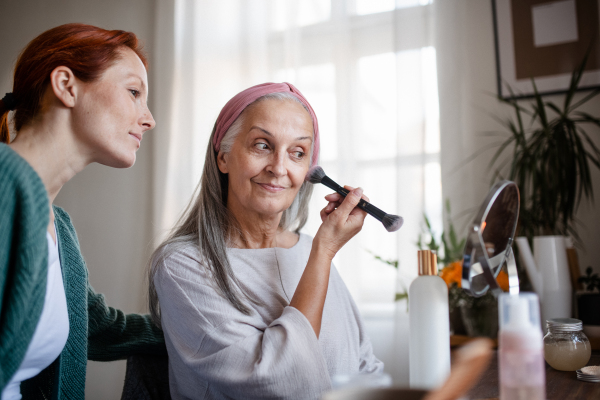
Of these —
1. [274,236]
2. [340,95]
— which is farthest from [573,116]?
[274,236]

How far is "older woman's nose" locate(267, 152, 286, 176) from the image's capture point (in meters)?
1.05

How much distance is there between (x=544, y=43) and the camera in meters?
1.92

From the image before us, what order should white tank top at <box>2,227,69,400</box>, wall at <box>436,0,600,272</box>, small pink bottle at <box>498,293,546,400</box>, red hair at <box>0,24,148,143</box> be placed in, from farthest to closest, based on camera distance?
wall at <box>436,0,600,272</box>
red hair at <box>0,24,148,143</box>
white tank top at <box>2,227,69,400</box>
small pink bottle at <box>498,293,546,400</box>

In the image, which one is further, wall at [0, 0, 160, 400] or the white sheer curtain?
wall at [0, 0, 160, 400]

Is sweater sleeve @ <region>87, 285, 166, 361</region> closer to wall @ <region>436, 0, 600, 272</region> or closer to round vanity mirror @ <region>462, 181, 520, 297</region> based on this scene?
round vanity mirror @ <region>462, 181, 520, 297</region>

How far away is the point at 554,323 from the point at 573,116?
1.24 metres

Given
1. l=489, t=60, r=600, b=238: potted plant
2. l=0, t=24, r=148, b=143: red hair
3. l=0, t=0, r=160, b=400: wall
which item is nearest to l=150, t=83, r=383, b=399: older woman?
l=0, t=24, r=148, b=143: red hair

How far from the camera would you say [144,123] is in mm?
1044

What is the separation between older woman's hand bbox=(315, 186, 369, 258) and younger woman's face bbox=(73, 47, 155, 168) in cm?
47

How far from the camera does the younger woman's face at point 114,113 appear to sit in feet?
→ 3.10

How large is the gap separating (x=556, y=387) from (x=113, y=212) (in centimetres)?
255

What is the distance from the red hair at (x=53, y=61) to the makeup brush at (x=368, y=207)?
517 millimetres

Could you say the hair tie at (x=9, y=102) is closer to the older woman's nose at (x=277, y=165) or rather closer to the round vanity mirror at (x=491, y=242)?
the older woman's nose at (x=277, y=165)

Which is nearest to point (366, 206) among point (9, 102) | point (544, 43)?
point (9, 102)
